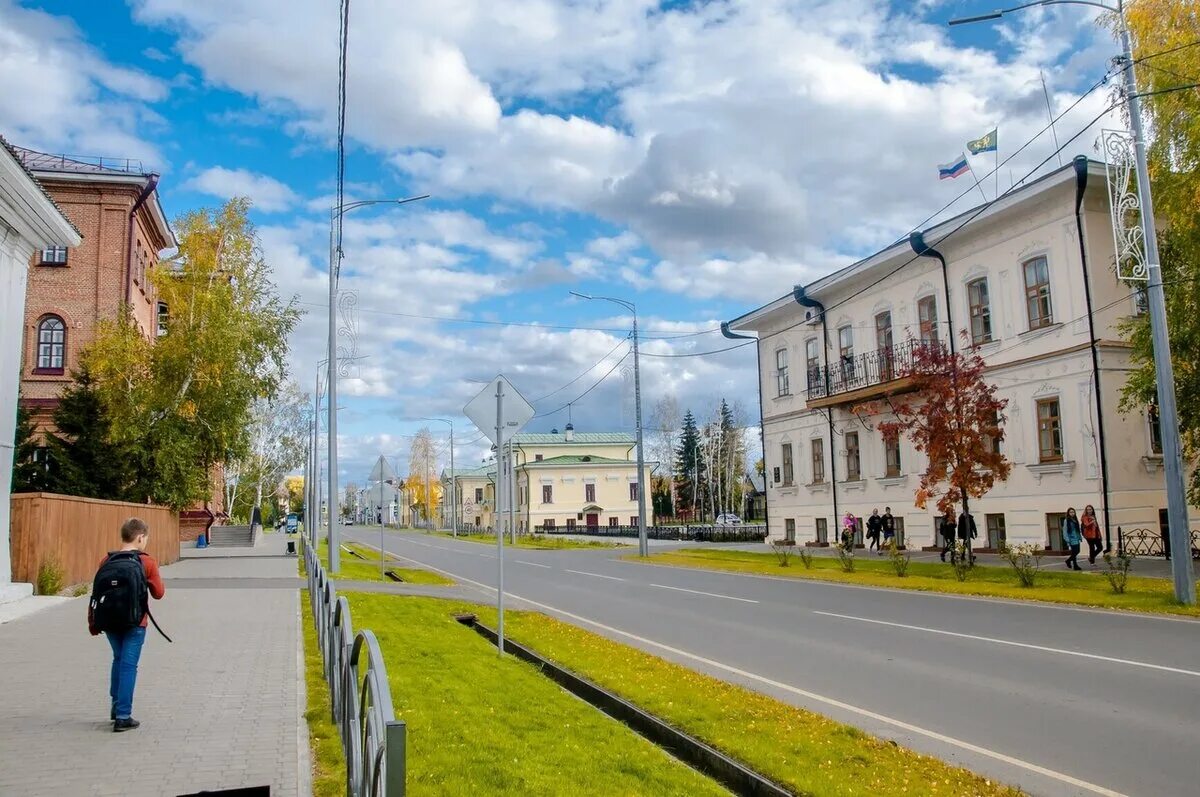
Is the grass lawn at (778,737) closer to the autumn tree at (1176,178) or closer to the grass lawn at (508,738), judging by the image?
the grass lawn at (508,738)

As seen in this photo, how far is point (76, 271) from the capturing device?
1485 inches

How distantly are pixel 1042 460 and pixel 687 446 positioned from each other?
256 ft

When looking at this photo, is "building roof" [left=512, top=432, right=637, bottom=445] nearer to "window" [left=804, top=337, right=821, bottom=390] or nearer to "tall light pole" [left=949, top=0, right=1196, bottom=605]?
"window" [left=804, top=337, right=821, bottom=390]

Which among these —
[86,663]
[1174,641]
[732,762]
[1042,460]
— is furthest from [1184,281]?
[86,663]

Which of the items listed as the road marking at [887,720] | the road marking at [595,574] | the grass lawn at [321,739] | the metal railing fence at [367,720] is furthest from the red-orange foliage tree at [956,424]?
the metal railing fence at [367,720]

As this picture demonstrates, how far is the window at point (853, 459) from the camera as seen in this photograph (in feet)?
124

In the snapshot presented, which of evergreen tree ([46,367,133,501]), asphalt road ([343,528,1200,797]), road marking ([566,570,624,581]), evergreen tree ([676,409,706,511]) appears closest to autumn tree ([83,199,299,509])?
evergreen tree ([46,367,133,501])

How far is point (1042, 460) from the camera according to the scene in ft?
93.3

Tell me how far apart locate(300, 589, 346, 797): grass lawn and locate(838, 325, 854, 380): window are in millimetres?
29741

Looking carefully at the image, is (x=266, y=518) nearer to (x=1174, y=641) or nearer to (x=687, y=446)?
(x=687, y=446)

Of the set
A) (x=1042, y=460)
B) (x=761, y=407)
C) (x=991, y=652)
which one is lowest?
(x=991, y=652)

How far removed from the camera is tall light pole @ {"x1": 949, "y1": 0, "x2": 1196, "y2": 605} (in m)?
15.8

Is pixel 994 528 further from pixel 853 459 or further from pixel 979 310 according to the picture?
pixel 853 459

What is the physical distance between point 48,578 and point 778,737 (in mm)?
15118
